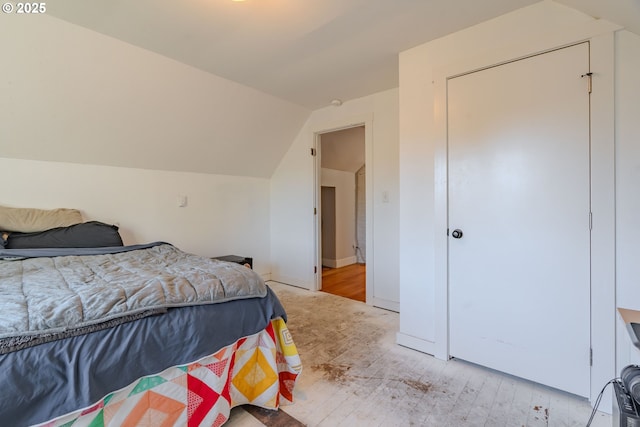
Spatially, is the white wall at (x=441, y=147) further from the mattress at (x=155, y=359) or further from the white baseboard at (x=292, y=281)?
the white baseboard at (x=292, y=281)

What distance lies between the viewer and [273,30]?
6.54ft

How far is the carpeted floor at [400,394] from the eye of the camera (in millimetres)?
1479

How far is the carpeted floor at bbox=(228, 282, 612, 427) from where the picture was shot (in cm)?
148

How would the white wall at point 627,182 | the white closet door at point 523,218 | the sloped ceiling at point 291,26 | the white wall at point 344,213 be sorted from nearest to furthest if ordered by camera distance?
the white wall at point 627,182
the white closet door at point 523,218
the sloped ceiling at point 291,26
the white wall at point 344,213

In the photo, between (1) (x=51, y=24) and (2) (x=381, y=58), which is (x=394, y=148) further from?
(1) (x=51, y=24)

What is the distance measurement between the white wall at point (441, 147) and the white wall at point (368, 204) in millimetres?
805

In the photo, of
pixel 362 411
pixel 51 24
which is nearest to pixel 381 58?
pixel 51 24

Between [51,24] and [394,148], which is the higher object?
[51,24]

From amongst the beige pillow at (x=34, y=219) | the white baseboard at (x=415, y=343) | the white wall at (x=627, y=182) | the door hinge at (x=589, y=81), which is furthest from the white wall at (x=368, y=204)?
the beige pillow at (x=34, y=219)

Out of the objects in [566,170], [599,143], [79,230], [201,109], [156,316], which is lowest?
[156,316]

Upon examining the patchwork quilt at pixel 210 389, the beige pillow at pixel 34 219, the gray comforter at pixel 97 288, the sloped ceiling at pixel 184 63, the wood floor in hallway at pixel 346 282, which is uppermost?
the sloped ceiling at pixel 184 63

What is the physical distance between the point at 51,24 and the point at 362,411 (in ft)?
9.90

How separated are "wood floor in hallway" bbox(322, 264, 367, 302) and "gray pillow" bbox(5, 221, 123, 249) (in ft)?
8.14

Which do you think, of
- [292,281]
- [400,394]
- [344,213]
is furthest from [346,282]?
[400,394]
